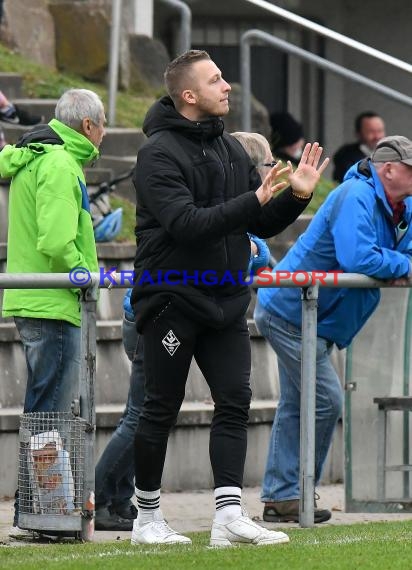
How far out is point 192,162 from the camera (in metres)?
6.55

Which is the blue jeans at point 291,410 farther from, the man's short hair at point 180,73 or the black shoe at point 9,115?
the black shoe at point 9,115

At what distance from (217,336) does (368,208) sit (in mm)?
1208

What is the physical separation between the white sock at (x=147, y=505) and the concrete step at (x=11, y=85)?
19.4 feet

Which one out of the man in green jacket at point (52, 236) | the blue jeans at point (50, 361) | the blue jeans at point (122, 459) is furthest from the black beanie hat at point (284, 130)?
the blue jeans at point (50, 361)

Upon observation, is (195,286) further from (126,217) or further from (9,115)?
(9,115)

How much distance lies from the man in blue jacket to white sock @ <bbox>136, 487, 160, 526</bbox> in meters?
1.19

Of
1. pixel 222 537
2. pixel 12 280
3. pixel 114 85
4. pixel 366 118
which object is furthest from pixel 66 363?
pixel 366 118

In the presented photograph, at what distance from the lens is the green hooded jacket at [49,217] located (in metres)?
A: 7.25

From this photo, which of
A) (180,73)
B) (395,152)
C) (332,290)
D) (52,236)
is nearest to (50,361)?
(52,236)

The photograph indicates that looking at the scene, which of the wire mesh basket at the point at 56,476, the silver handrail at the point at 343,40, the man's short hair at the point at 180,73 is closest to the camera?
the man's short hair at the point at 180,73

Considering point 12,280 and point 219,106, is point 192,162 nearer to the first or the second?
point 219,106

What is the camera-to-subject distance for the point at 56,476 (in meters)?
7.01

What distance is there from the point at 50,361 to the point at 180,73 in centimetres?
145

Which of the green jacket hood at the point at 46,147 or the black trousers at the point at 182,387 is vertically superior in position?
the green jacket hood at the point at 46,147
